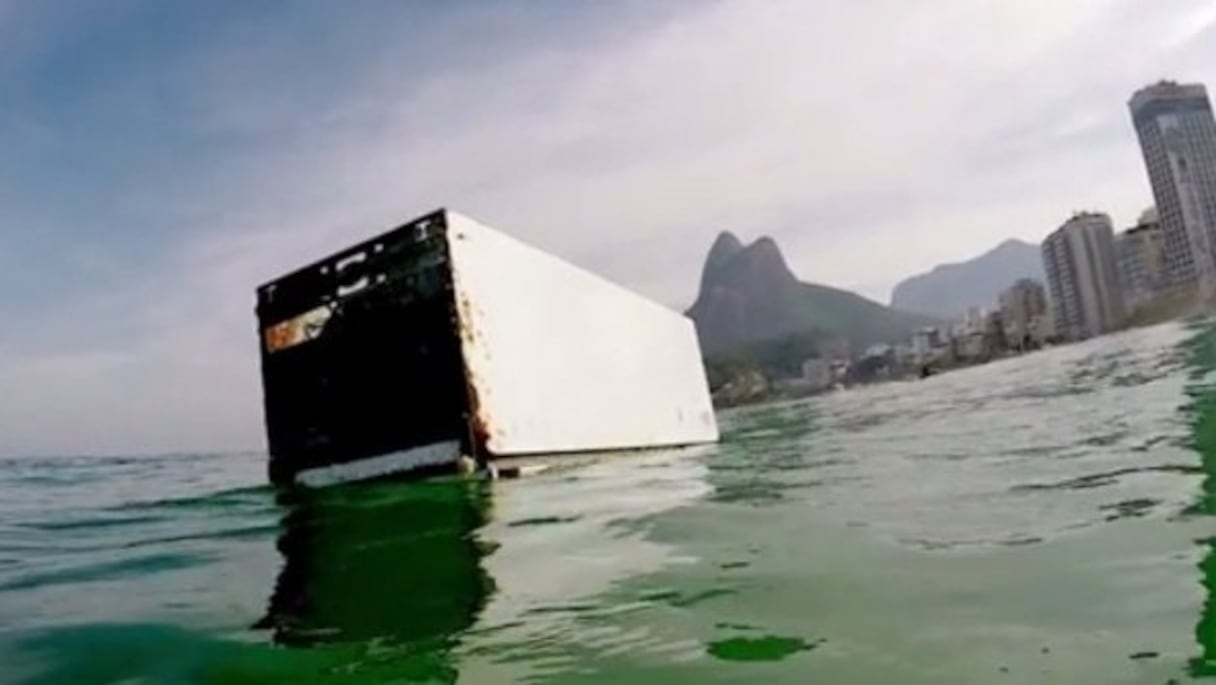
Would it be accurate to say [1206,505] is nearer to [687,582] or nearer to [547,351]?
[687,582]

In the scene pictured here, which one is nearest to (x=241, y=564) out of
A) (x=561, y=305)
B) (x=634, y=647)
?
(x=634, y=647)

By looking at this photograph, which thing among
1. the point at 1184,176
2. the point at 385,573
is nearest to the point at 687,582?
the point at 385,573

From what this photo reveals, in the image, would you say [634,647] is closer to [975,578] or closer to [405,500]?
[975,578]

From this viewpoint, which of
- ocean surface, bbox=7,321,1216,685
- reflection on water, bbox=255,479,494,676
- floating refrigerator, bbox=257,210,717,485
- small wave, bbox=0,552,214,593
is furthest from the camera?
floating refrigerator, bbox=257,210,717,485

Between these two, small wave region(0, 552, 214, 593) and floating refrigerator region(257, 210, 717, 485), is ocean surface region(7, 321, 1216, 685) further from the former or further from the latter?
floating refrigerator region(257, 210, 717, 485)

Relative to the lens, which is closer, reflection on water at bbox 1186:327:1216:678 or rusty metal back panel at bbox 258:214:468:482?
reflection on water at bbox 1186:327:1216:678

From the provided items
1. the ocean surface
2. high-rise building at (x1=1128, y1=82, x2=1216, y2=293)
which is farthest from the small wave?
high-rise building at (x1=1128, y1=82, x2=1216, y2=293)
